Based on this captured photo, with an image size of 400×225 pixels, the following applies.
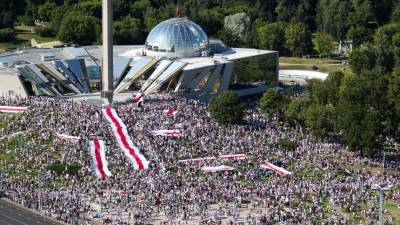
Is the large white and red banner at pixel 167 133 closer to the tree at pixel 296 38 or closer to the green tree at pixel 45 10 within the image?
the tree at pixel 296 38

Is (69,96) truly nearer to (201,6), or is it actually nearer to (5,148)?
(5,148)

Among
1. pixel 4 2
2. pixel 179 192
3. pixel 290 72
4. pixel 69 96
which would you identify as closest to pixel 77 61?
pixel 69 96

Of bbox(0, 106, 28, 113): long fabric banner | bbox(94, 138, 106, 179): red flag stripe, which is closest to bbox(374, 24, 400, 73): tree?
bbox(0, 106, 28, 113): long fabric banner

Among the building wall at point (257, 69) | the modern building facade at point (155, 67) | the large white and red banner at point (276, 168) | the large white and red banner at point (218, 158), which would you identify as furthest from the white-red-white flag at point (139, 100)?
the building wall at point (257, 69)

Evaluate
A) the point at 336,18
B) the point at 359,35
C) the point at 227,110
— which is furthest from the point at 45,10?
the point at 227,110

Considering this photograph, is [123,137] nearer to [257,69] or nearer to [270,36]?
[257,69]
